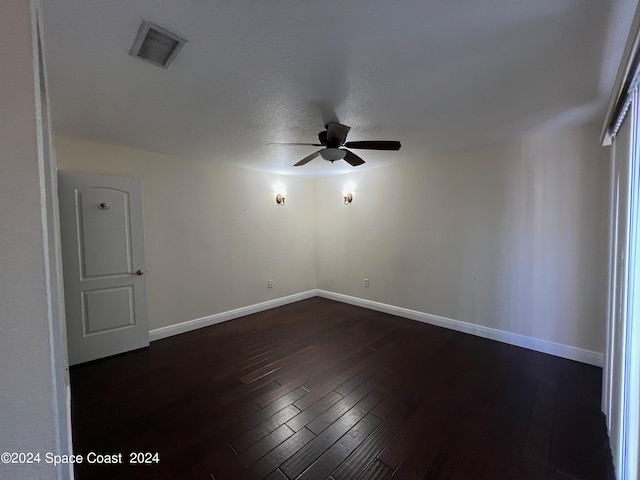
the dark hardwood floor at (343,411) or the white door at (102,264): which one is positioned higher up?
the white door at (102,264)

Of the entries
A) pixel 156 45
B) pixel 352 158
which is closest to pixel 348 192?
pixel 352 158

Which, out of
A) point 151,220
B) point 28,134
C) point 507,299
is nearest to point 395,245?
point 507,299

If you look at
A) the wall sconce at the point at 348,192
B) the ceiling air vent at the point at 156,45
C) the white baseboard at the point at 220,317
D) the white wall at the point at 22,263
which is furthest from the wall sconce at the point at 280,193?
the white wall at the point at 22,263

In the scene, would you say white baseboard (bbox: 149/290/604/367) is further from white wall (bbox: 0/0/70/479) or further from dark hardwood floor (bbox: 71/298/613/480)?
white wall (bbox: 0/0/70/479)

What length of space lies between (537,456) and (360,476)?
114 centimetres

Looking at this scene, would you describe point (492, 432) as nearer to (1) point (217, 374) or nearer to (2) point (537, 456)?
(2) point (537, 456)

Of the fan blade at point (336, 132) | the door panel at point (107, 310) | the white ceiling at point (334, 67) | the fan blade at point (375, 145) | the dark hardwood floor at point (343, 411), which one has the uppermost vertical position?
the white ceiling at point (334, 67)

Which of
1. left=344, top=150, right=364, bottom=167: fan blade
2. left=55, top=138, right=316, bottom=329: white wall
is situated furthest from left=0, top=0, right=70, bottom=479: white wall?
left=55, top=138, right=316, bottom=329: white wall

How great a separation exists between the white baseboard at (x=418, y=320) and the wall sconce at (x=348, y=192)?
1.77m

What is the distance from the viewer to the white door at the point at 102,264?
281 centimetres

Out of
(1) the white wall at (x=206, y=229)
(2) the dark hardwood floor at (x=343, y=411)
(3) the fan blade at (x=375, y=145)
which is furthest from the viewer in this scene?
(1) the white wall at (x=206, y=229)

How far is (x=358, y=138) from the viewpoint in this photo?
2965 millimetres

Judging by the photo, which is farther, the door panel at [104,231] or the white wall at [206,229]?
the white wall at [206,229]

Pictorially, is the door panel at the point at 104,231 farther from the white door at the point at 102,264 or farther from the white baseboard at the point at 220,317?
the white baseboard at the point at 220,317
